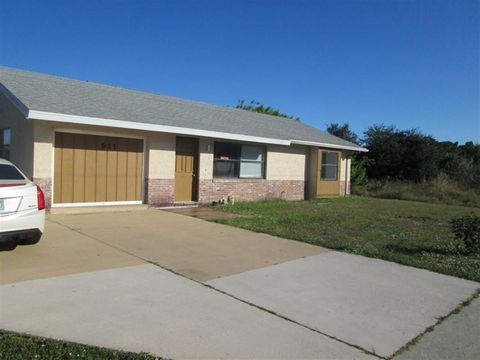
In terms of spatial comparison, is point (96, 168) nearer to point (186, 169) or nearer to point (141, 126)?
point (141, 126)

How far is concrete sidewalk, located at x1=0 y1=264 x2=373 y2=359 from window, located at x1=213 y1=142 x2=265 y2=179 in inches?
403

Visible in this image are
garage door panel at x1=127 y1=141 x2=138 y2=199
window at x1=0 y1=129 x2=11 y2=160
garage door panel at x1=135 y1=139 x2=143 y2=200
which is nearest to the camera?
window at x1=0 y1=129 x2=11 y2=160

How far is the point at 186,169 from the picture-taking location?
14.5 meters

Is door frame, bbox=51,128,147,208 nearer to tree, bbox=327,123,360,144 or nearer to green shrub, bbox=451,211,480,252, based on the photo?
green shrub, bbox=451,211,480,252

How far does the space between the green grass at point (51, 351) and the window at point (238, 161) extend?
11.8 metres

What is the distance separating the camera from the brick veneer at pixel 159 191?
13047mm

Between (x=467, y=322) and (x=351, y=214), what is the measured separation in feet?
31.7

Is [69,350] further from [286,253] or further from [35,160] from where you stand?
[35,160]

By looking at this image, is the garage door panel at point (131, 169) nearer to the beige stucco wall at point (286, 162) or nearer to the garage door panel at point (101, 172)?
the garage door panel at point (101, 172)

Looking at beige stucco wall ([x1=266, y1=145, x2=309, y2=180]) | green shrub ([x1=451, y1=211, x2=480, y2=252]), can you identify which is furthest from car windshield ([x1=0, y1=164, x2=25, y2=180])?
beige stucco wall ([x1=266, y1=145, x2=309, y2=180])

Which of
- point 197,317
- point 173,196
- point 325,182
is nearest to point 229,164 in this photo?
A: point 173,196

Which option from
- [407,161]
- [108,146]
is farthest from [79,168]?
[407,161]

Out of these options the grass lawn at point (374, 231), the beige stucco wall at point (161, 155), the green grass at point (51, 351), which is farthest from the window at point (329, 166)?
the green grass at point (51, 351)

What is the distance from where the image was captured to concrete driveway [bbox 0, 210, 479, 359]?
387 cm
